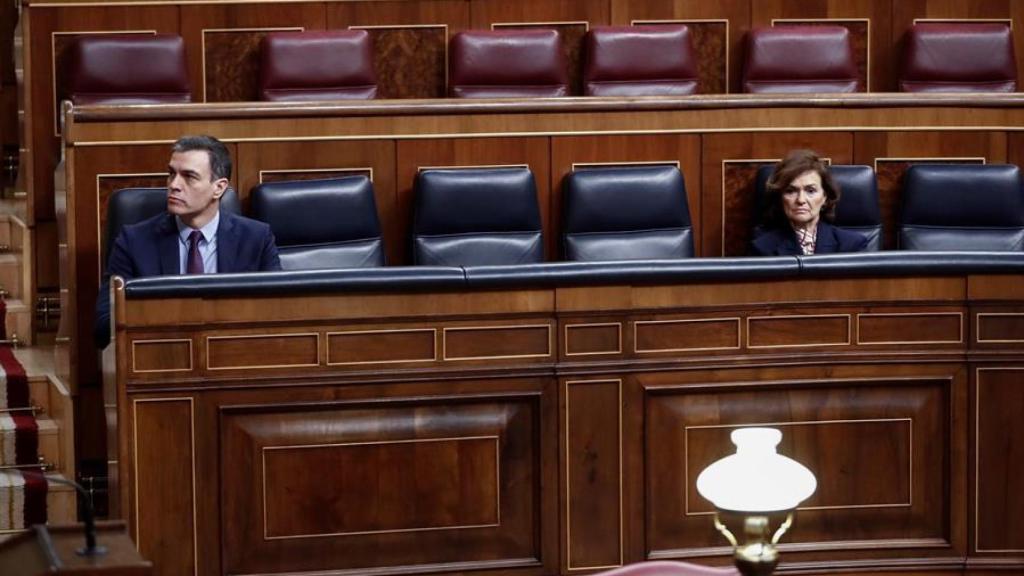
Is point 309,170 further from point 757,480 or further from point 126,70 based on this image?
point 757,480

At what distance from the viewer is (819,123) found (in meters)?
2.67

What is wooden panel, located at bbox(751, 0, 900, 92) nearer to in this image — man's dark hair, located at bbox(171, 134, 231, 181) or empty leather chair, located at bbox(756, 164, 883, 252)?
empty leather chair, located at bbox(756, 164, 883, 252)

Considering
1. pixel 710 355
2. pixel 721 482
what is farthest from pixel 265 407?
pixel 721 482

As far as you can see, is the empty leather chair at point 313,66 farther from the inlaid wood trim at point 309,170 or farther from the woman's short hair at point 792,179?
the woman's short hair at point 792,179

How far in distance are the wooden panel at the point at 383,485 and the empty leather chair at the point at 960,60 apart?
5.58 ft

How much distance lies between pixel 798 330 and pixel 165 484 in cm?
71

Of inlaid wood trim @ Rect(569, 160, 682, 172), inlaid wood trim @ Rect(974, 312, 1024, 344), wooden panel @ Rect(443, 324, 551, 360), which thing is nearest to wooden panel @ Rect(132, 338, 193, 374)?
wooden panel @ Rect(443, 324, 551, 360)

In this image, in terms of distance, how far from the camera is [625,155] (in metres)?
2.64

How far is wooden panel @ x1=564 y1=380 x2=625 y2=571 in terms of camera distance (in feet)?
6.09

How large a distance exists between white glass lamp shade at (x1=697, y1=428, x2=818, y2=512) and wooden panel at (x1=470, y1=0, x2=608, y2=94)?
224 centimetres

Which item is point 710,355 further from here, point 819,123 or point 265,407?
point 819,123

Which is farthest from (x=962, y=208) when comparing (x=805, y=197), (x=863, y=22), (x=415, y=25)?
(x=415, y=25)

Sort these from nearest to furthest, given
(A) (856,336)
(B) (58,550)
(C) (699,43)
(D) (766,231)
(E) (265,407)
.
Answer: (B) (58,550) → (E) (265,407) → (A) (856,336) → (D) (766,231) → (C) (699,43)

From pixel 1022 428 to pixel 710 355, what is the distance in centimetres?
37
